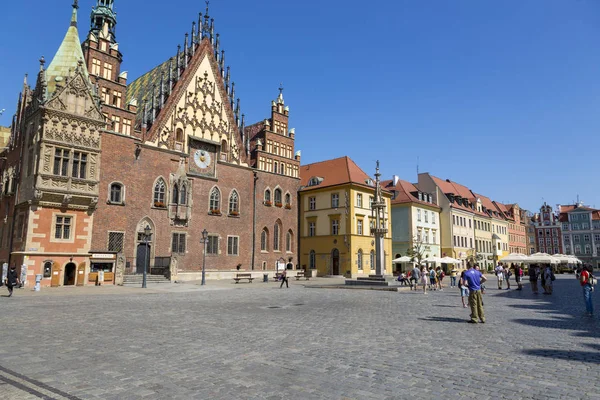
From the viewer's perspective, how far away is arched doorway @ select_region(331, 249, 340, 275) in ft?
158

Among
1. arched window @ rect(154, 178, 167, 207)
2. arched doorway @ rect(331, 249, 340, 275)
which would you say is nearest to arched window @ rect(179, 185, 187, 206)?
arched window @ rect(154, 178, 167, 207)

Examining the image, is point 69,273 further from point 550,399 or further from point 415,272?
point 550,399

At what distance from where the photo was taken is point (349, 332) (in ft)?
35.2

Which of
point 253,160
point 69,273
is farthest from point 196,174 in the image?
point 69,273

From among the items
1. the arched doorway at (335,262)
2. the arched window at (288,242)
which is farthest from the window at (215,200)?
the arched doorway at (335,262)

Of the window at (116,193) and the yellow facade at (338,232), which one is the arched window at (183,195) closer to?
the window at (116,193)

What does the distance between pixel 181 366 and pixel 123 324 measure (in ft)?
18.3

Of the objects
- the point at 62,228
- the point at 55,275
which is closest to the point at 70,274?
the point at 55,275

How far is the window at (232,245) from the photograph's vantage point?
42406mm

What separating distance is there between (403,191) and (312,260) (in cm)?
1875

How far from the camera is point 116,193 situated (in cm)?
3412

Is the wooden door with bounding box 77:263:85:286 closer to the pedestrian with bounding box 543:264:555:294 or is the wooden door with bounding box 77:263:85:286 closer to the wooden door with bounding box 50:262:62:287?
the wooden door with bounding box 50:262:62:287

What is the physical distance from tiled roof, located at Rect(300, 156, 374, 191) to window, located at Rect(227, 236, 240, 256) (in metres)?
12.8

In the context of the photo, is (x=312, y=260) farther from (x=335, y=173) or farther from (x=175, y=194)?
(x=175, y=194)
